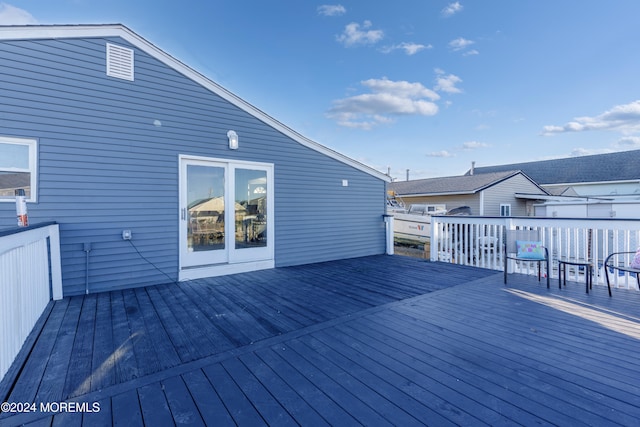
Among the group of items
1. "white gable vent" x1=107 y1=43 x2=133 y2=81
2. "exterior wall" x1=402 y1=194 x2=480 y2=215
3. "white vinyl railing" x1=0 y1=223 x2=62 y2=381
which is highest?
"white gable vent" x1=107 y1=43 x2=133 y2=81

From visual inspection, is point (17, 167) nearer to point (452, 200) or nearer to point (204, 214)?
point (204, 214)

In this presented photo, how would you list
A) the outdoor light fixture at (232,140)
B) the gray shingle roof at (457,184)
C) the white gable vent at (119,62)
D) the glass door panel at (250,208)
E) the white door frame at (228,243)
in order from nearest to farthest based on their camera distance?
1. the white gable vent at (119,62)
2. the white door frame at (228,243)
3. the outdoor light fixture at (232,140)
4. the glass door panel at (250,208)
5. the gray shingle roof at (457,184)

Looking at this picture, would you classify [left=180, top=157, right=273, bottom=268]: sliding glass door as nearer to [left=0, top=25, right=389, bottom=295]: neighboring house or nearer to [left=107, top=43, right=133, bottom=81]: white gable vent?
[left=0, top=25, right=389, bottom=295]: neighboring house

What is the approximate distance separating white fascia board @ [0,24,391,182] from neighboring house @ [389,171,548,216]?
35.9ft

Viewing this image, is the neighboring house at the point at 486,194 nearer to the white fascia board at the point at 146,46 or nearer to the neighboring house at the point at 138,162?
the white fascia board at the point at 146,46

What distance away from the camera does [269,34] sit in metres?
7.16

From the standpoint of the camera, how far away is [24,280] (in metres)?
2.50

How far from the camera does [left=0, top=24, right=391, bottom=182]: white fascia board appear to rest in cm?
349

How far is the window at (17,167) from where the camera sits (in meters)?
3.39

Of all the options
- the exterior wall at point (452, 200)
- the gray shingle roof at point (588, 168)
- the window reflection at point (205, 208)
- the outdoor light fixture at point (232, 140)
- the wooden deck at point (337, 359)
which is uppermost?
the gray shingle roof at point (588, 168)

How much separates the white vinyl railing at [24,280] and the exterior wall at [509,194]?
15.9 m

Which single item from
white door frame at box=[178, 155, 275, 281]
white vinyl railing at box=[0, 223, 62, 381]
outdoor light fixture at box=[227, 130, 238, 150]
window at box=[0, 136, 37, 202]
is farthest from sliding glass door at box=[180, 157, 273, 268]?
window at box=[0, 136, 37, 202]

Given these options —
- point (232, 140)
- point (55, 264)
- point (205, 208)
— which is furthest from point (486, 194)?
point (55, 264)

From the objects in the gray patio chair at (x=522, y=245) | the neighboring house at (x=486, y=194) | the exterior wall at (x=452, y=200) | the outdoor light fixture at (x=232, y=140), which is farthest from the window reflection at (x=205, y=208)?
the exterior wall at (x=452, y=200)
